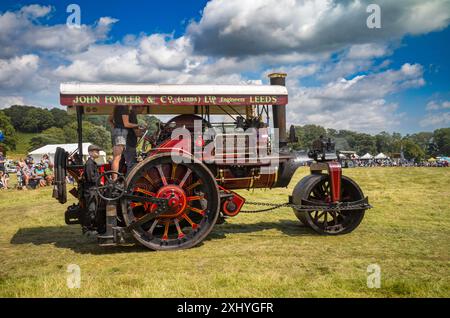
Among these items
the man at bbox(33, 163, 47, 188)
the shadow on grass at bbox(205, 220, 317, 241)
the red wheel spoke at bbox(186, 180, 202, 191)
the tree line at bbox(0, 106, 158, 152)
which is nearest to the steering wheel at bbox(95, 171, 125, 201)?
the red wheel spoke at bbox(186, 180, 202, 191)

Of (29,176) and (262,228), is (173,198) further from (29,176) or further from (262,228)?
(29,176)

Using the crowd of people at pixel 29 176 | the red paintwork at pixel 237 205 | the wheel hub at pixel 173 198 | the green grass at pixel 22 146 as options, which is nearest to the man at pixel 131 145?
the wheel hub at pixel 173 198

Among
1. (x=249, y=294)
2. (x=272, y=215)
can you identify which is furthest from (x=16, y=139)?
(x=249, y=294)

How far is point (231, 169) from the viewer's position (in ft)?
21.4

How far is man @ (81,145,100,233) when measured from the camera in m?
5.73

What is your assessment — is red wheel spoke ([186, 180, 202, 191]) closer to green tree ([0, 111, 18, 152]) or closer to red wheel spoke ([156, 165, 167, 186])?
red wheel spoke ([156, 165, 167, 186])

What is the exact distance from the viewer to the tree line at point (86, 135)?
32834mm

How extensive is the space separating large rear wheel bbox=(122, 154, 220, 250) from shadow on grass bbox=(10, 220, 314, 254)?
30 centimetres

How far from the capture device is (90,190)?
5723mm

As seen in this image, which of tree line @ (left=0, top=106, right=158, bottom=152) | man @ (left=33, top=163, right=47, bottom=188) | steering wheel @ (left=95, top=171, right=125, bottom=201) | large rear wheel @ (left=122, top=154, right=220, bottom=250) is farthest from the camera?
tree line @ (left=0, top=106, right=158, bottom=152)

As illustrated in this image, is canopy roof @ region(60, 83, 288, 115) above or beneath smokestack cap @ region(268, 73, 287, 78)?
beneath

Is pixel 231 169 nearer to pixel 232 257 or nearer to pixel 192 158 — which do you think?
pixel 192 158

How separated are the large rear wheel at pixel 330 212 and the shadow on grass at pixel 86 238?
0.26m

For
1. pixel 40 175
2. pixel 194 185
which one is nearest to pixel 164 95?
pixel 194 185
